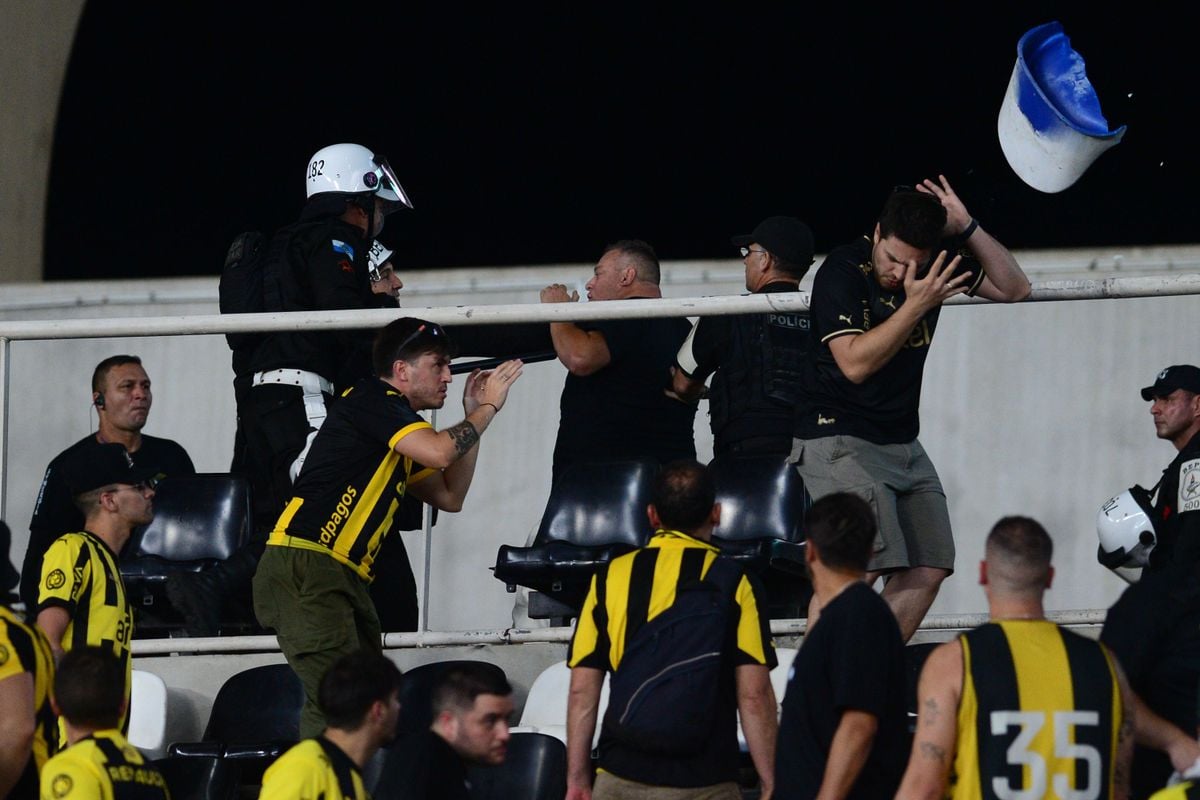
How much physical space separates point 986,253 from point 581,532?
1872mm

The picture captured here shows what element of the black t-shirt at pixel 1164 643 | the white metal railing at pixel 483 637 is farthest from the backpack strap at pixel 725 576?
the white metal railing at pixel 483 637

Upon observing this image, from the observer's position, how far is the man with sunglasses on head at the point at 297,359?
7.07 meters

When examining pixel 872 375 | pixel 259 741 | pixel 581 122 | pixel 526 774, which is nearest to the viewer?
pixel 872 375

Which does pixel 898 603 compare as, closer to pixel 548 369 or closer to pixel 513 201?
pixel 548 369

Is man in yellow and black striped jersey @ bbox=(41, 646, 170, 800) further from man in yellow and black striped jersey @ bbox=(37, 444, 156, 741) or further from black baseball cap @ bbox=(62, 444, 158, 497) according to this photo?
black baseball cap @ bbox=(62, 444, 158, 497)

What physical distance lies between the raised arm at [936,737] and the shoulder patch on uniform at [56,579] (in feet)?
9.53

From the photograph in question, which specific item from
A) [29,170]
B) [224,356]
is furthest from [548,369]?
[29,170]

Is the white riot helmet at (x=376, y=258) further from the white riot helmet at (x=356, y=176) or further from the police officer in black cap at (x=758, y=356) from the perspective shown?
the police officer in black cap at (x=758, y=356)

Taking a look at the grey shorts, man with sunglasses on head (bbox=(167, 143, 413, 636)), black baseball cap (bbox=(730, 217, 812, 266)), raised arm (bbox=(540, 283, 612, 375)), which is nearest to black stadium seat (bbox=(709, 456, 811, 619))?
raised arm (bbox=(540, 283, 612, 375))

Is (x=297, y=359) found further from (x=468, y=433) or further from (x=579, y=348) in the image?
(x=468, y=433)

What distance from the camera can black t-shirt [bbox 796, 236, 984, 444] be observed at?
5.78 metres

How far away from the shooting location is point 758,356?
682cm

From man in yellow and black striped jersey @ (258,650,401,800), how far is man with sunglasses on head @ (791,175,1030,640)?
5.17 feet

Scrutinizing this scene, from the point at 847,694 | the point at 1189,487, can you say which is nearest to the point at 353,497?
the point at 847,694
